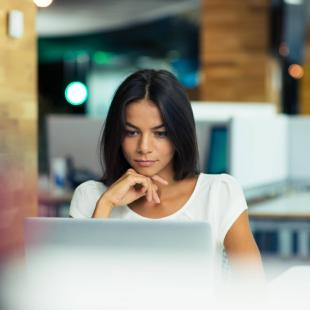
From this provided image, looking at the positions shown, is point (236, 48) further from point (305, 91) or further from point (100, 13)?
point (305, 91)

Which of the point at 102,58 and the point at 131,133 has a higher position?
the point at 102,58

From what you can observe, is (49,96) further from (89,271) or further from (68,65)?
(89,271)

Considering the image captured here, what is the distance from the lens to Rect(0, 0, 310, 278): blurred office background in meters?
2.91

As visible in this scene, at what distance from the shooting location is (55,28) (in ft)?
45.0

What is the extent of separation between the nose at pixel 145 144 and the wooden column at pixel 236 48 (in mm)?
6526

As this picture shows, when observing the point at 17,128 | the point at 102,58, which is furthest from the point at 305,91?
the point at 17,128

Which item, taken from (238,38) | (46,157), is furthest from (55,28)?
(46,157)

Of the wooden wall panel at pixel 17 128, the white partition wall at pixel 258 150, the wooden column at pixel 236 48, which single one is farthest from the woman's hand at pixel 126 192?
the wooden column at pixel 236 48

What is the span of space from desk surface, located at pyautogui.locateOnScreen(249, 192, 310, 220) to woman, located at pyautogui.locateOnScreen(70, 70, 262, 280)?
199 cm

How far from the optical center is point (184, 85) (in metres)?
2.44

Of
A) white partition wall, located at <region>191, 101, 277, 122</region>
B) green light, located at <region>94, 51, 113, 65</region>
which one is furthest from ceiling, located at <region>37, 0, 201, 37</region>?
white partition wall, located at <region>191, 101, 277, 122</region>

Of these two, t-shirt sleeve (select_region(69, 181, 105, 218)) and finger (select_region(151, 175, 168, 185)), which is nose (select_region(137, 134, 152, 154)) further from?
t-shirt sleeve (select_region(69, 181, 105, 218))

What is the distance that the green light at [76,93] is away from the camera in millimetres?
14539

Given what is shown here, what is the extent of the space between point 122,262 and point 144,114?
614mm
